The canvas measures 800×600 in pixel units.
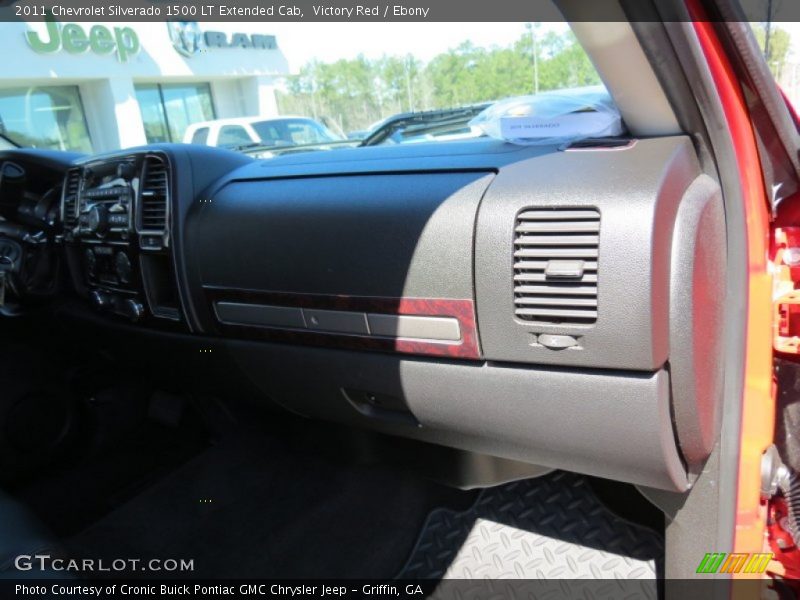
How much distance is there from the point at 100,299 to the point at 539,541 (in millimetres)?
1687

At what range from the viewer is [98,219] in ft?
6.96

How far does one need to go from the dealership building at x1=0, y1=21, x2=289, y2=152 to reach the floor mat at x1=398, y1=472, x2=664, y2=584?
9834mm

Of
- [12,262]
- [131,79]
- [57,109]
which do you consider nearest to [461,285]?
[12,262]

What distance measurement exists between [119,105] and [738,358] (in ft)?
44.1

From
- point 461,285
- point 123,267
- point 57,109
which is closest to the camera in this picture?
point 461,285

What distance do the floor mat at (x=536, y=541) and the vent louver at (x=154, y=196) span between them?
1.29 metres

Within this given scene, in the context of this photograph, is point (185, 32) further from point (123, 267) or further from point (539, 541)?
point (539, 541)

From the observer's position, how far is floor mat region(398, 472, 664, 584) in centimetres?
180

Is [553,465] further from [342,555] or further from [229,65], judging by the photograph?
[229,65]

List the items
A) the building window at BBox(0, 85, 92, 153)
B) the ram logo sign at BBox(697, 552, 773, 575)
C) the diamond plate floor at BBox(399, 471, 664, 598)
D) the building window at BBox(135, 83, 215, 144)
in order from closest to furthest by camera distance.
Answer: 1. the ram logo sign at BBox(697, 552, 773, 575)
2. the diamond plate floor at BBox(399, 471, 664, 598)
3. the building window at BBox(0, 85, 92, 153)
4. the building window at BBox(135, 83, 215, 144)

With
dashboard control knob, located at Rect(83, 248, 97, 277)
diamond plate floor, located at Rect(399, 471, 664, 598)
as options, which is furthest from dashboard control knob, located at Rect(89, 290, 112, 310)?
diamond plate floor, located at Rect(399, 471, 664, 598)

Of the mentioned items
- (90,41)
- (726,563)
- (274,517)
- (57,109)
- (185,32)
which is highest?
(90,41)

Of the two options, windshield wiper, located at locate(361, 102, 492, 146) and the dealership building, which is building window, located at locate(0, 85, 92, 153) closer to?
the dealership building

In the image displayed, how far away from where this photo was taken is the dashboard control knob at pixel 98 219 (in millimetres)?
2111
